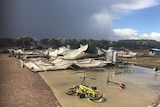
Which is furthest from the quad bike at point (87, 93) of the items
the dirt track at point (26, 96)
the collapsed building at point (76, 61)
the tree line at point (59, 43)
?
the tree line at point (59, 43)

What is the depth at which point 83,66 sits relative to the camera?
11039 mm

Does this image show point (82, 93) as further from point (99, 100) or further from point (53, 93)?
point (53, 93)

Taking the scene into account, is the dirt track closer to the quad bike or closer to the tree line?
the quad bike

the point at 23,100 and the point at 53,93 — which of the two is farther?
the point at 53,93

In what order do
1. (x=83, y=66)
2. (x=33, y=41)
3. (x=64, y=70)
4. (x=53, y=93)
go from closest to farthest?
(x=53, y=93) < (x=64, y=70) < (x=83, y=66) < (x=33, y=41)

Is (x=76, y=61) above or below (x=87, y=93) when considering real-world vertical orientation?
above

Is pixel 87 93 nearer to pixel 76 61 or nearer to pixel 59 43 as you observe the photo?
pixel 76 61

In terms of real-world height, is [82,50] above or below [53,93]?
above

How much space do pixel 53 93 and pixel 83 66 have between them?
17.6ft

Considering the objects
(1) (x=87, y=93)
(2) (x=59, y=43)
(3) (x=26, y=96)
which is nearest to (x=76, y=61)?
(1) (x=87, y=93)

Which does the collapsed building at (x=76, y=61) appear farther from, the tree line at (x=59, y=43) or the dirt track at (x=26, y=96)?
the tree line at (x=59, y=43)

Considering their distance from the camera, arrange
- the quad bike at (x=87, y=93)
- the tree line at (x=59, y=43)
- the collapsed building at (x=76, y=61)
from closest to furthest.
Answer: the quad bike at (x=87, y=93) → the collapsed building at (x=76, y=61) → the tree line at (x=59, y=43)

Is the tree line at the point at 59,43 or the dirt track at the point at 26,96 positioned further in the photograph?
the tree line at the point at 59,43

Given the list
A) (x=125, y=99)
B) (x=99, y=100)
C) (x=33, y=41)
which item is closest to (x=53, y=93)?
(x=99, y=100)
